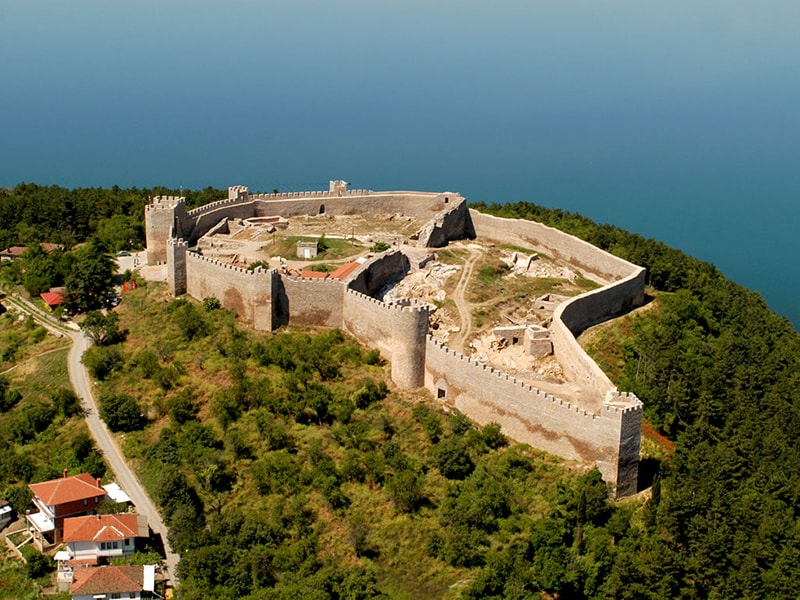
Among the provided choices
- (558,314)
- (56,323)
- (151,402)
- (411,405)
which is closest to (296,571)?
(411,405)

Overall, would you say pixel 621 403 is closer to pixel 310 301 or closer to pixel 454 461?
pixel 454 461

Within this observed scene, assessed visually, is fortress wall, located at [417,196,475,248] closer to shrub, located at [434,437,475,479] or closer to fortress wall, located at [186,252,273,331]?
Result: fortress wall, located at [186,252,273,331]

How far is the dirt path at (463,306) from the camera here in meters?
36.6

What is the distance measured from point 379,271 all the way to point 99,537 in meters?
15.6

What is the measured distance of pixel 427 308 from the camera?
33.7 m

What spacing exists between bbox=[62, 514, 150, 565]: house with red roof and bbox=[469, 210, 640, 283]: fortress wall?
2371cm

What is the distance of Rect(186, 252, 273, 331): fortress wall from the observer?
1447 inches

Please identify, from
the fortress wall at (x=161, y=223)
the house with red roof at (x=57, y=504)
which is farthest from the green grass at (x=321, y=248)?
the house with red roof at (x=57, y=504)

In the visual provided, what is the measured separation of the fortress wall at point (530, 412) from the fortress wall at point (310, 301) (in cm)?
461

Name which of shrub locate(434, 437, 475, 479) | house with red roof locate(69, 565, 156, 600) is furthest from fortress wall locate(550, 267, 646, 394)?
house with red roof locate(69, 565, 156, 600)

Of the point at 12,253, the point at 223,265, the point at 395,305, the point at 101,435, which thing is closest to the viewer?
the point at 101,435

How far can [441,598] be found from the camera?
89.3 ft

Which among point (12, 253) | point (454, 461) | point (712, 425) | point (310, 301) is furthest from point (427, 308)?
point (12, 253)

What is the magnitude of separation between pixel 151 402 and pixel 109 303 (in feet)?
23.0
